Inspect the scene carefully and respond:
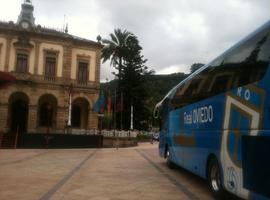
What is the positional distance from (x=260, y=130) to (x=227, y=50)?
313cm

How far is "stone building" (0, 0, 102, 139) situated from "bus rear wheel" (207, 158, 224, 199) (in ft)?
113

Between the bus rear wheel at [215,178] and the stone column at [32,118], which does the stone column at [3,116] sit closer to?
the stone column at [32,118]

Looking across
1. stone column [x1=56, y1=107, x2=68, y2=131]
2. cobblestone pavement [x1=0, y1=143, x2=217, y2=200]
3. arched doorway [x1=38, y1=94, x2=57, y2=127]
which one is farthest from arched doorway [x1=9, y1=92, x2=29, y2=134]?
cobblestone pavement [x1=0, y1=143, x2=217, y2=200]

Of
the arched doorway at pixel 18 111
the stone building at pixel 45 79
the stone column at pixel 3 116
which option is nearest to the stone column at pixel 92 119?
the stone building at pixel 45 79

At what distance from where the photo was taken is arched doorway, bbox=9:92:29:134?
1729 inches

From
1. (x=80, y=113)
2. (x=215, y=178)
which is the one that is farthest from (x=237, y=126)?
(x=80, y=113)

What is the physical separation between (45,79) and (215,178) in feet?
120

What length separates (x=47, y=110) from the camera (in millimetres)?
45125

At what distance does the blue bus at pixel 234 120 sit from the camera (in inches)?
270

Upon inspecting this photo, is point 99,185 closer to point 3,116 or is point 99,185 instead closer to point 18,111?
point 3,116

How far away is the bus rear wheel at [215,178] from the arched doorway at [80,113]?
37053 mm

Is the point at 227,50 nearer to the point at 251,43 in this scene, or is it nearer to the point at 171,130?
the point at 251,43

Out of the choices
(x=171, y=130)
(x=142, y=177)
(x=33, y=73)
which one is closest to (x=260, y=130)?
(x=142, y=177)

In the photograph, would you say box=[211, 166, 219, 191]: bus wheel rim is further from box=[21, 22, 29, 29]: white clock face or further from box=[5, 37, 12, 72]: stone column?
box=[21, 22, 29, 29]: white clock face
